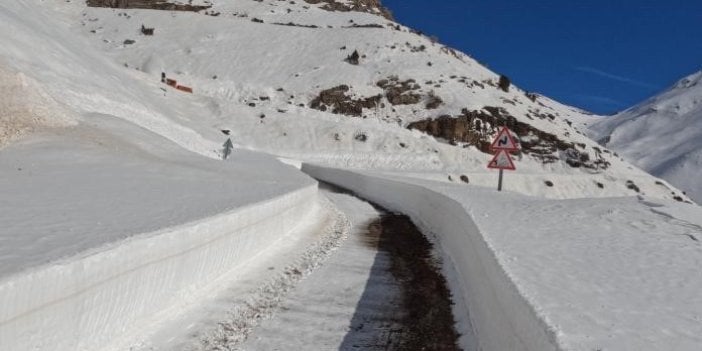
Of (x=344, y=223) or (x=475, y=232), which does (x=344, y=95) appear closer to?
(x=344, y=223)

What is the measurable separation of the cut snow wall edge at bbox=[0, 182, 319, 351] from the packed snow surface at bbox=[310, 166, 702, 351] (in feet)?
11.6

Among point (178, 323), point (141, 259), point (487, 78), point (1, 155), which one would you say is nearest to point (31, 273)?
point (141, 259)

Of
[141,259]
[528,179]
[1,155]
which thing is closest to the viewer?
[141,259]

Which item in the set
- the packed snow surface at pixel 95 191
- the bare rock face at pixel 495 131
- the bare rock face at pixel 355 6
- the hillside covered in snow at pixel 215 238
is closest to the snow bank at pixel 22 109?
the hillside covered in snow at pixel 215 238

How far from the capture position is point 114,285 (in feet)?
19.5

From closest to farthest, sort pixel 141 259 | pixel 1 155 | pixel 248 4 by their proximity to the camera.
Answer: pixel 141 259
pixel 1 155
pixel 248 4

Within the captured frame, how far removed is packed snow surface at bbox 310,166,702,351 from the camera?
189 inches

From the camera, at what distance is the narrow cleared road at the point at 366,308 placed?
7098 millimetres

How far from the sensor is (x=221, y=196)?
11.7 meters

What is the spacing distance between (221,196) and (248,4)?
9921 cm

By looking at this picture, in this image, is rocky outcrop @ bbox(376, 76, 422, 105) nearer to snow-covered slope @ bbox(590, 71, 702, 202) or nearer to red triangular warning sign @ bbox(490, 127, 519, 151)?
snow-covered slope @ bbox(590, 71, 702, 202)

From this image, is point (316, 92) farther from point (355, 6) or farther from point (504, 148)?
point (355, 6)

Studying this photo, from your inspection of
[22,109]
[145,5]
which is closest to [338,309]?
[22,109]

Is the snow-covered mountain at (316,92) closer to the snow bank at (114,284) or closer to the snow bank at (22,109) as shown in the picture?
the snow bank at (22,109)
